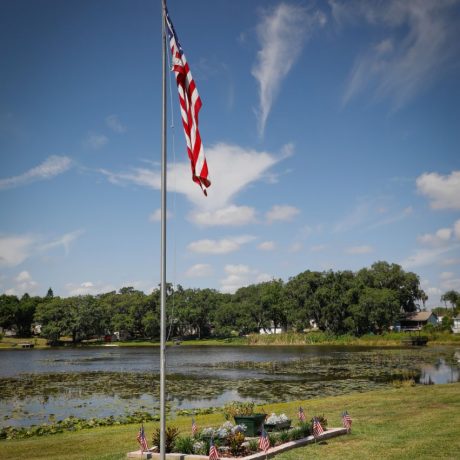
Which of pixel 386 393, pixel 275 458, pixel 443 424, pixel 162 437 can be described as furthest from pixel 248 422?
pixel 386 393

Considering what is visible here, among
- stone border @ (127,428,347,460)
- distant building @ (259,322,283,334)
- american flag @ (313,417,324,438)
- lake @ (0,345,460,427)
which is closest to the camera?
stone border @ (127,428,347,460)

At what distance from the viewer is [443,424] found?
17.6m

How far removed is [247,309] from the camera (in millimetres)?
142375

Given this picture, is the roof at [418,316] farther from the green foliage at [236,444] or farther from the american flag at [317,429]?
the green foliage at [236,444]

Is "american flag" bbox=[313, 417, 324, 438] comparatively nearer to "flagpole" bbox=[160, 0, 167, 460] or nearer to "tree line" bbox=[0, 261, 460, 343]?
"flagpole" bbox=[160, 0, 167, 460]

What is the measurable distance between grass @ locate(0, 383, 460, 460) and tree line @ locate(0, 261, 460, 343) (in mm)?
85091

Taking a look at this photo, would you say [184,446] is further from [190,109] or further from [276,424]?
[190,109]

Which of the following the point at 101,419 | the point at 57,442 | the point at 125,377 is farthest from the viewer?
the point at 125,377

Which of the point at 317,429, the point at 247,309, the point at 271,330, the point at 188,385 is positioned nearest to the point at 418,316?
the point at 271,330

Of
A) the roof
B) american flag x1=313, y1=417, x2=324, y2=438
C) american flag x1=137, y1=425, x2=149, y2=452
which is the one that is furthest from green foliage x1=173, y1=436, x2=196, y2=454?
the roof

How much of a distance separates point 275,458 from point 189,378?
3144cm

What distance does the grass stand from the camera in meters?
14.0

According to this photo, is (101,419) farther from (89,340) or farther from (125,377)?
(89,340)

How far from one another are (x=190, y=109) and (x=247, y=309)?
436 ft
